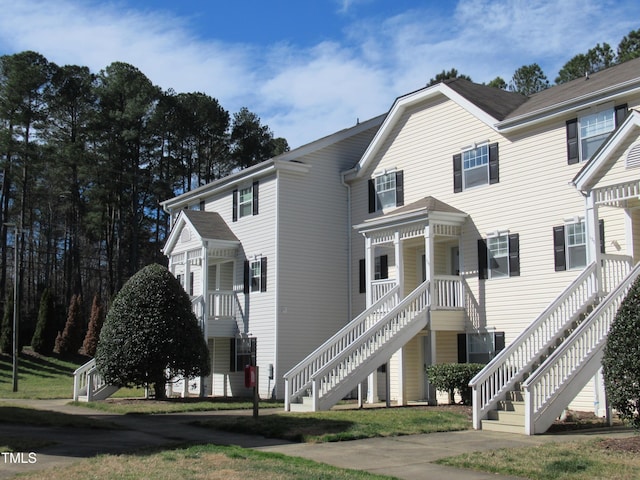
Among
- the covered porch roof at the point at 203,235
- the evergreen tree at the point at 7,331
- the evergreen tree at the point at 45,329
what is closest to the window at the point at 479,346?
the covered porch roof at the point at 203,235

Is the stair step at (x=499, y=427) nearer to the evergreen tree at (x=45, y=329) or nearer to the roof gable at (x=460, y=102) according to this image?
the roof gable at (x=460, y=102)

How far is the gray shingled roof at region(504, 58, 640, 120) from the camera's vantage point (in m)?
20.1

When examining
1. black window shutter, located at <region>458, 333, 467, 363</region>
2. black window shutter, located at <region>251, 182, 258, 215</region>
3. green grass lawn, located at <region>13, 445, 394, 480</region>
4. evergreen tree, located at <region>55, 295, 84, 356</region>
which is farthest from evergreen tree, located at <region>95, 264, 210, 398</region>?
evergreen tree, located at <region>55, 295, 84, 356</region>

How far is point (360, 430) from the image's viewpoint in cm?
1539

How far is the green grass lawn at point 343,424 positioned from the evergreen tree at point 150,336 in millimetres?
5637

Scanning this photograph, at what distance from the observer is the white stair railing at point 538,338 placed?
53.9 ft

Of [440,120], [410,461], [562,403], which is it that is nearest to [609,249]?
[562,403]

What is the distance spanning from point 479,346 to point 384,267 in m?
4.99

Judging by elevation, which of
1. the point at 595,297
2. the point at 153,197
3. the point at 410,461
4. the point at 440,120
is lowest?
the point at 410,461

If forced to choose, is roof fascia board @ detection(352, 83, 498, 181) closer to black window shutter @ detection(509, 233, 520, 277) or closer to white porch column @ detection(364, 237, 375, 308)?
black window shutter @ detection(509, 233, 520, 277)

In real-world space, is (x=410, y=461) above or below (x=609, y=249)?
below

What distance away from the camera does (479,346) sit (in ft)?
73.6

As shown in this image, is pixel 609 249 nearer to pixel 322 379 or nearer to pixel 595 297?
pixel 595 297

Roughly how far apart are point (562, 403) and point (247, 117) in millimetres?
46449
